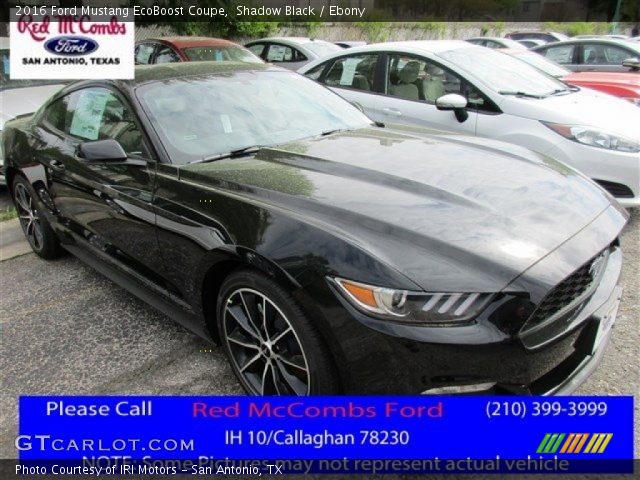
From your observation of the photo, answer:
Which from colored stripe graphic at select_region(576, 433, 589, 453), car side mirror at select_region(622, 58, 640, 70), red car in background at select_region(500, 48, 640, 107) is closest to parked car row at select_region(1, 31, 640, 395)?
colored stripe graphic at select_region(576, 433, 589, 453)

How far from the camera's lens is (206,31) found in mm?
17641

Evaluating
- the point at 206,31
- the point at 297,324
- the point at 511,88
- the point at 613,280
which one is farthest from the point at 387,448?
the point at 206,31

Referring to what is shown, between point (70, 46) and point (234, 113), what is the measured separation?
5680 mm

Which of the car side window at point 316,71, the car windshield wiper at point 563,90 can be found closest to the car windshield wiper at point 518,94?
the car windshield wiper at point 563,90

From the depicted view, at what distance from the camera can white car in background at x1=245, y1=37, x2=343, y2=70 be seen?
10203 millimetres

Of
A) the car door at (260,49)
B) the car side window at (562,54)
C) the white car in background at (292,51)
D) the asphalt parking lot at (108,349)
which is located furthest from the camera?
the car door at (260,49)

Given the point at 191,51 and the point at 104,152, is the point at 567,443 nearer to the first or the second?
the point at 104,152

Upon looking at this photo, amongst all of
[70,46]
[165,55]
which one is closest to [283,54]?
[165,55]

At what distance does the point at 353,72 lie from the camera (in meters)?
5.69

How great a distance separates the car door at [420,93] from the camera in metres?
4.85

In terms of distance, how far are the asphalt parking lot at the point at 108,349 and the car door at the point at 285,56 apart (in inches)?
295

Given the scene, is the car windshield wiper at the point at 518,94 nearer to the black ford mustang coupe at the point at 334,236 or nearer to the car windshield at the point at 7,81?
the black ford mustang coupe at the point at 334,236

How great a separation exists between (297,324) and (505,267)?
809mm

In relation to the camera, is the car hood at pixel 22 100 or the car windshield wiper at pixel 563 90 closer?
the car windshield wiper at pixel 563 90
